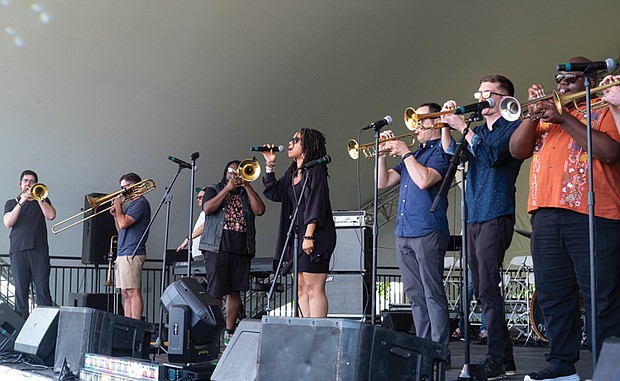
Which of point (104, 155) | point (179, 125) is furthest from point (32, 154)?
point (179, 125)

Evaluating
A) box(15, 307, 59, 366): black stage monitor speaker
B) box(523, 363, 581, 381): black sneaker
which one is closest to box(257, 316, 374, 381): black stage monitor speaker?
box(523, 363, 581, 381): black sneaker

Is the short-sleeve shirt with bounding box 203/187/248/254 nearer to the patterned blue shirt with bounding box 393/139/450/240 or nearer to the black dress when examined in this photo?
the black dress

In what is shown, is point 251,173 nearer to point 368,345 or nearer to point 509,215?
point 509,215

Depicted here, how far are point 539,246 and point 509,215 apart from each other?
0.50 metres

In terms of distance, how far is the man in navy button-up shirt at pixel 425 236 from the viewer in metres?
3.65

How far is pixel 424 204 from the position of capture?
380 cm

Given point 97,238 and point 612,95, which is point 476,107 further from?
point 97,238

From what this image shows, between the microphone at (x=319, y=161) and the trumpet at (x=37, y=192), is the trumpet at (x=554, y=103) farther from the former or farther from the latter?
the trumpet at (x=37, y=192)

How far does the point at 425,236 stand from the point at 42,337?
253cm

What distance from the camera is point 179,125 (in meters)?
9.25

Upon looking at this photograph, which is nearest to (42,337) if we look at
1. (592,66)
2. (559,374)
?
(559,374)

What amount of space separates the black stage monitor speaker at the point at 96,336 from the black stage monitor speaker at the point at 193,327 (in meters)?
0.48

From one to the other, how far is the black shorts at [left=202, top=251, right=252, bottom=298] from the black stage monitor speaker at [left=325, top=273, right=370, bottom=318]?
157 centimetres

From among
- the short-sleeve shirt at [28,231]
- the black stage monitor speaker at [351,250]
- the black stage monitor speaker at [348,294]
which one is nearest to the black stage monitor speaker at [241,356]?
the black stage monitor speaker at [348,294]
